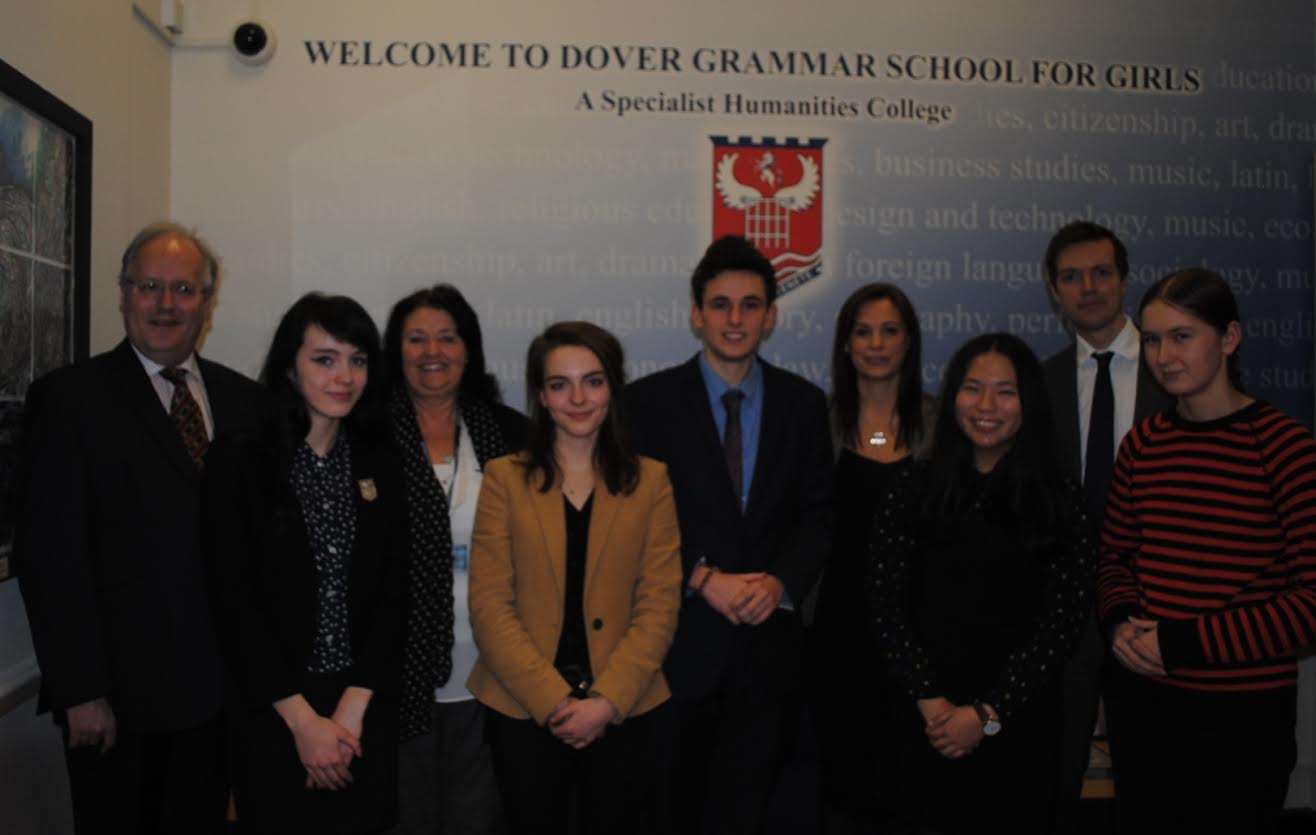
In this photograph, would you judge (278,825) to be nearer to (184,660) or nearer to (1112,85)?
(184,660)

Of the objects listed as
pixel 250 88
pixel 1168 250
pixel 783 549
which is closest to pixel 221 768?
pixel 783 549

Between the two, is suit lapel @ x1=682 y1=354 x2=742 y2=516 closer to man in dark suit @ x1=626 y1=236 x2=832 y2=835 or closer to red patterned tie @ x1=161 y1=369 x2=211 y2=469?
man in dark suit @ x1=626 y1=236 x2=832 y2=835

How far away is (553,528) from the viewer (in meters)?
2.27

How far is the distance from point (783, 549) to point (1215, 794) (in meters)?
1.09

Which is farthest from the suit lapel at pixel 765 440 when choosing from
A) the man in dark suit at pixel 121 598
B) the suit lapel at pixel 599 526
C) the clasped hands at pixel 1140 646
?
the man in dark suit at pixel 121 598

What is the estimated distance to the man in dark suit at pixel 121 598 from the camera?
7.36ft

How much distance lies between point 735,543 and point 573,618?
0.52 m

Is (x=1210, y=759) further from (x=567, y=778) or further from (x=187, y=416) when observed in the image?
(x=187, y=416)

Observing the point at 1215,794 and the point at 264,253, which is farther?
the point at 264,253

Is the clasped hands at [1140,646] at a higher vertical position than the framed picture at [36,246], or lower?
lower

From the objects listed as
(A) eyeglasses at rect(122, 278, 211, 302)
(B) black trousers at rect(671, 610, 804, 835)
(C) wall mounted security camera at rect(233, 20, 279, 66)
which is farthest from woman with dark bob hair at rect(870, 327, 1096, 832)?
(C) wall mounted security camera at rect(233, 20, 279, 66)

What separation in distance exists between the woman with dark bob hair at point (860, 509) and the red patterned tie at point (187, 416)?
1629mm

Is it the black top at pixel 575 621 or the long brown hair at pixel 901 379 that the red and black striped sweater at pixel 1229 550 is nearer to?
the long brown hair at pixel 901 379

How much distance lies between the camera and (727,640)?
259 cm
